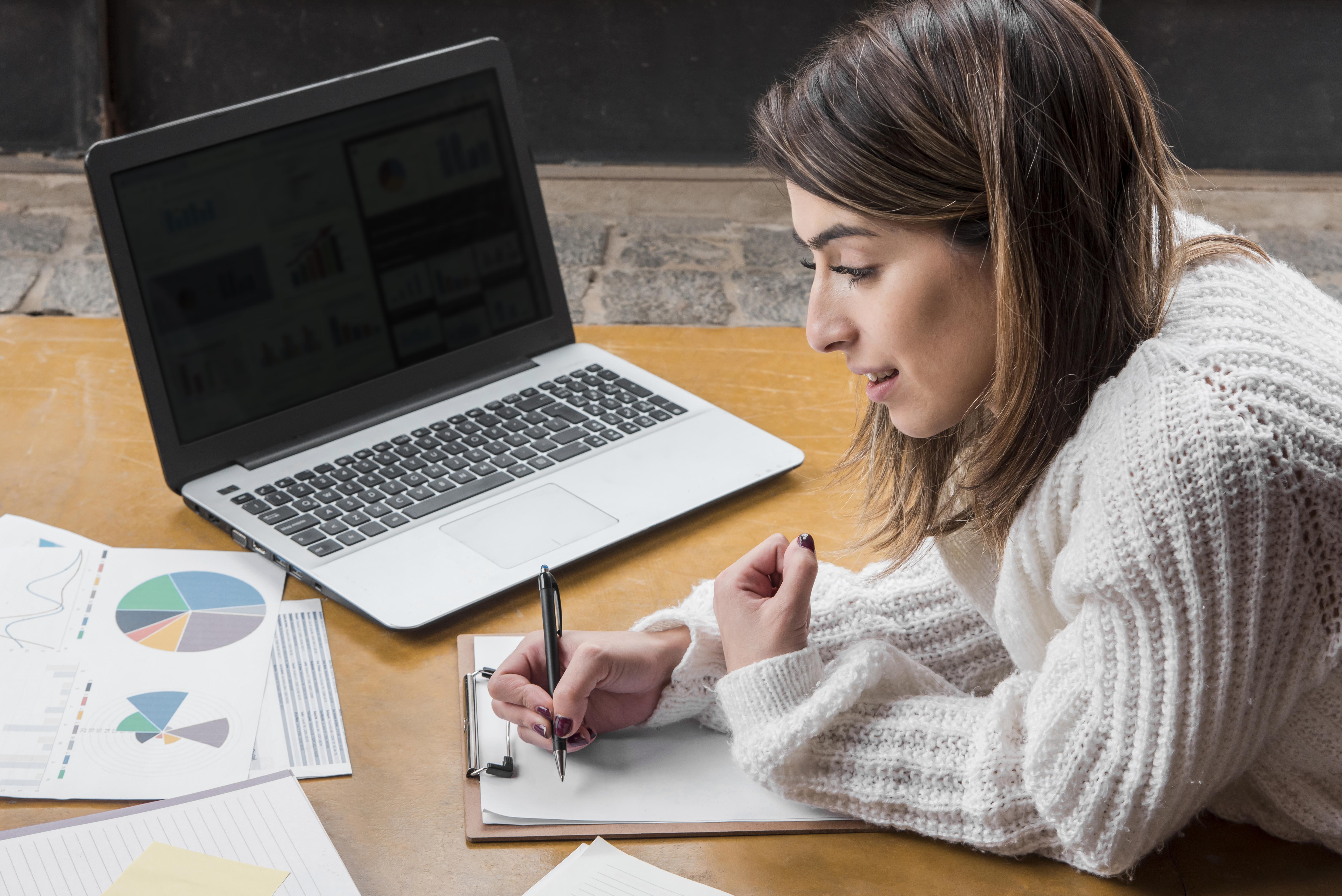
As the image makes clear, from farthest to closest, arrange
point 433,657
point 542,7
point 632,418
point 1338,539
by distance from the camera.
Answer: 1. point 542,7
2. point 632,418
3. point 433,657
4. point 1338,539

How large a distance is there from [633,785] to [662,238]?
2.02 metres

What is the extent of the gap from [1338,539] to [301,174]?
929 millimetres

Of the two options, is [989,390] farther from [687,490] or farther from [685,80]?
[685,80]

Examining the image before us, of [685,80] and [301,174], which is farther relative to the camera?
[685,80]

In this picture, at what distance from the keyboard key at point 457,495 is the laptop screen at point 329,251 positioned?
179mm

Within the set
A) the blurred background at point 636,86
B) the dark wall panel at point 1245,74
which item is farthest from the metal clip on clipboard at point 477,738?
the dark wall panel at point 1245,74

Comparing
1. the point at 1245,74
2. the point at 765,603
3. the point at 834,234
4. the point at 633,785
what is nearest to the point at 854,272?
the point at 834,234

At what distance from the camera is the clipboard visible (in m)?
0.80

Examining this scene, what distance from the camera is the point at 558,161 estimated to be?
9.71ft

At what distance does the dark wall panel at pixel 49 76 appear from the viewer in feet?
8.96

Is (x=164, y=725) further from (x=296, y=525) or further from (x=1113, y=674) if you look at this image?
(x=1113, y=674)

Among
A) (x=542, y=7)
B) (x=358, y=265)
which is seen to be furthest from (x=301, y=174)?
(x=542, y=7)

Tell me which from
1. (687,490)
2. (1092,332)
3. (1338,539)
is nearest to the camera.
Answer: (1338,539)

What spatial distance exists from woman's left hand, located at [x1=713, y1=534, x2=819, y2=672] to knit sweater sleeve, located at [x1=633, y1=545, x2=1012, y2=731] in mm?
36
